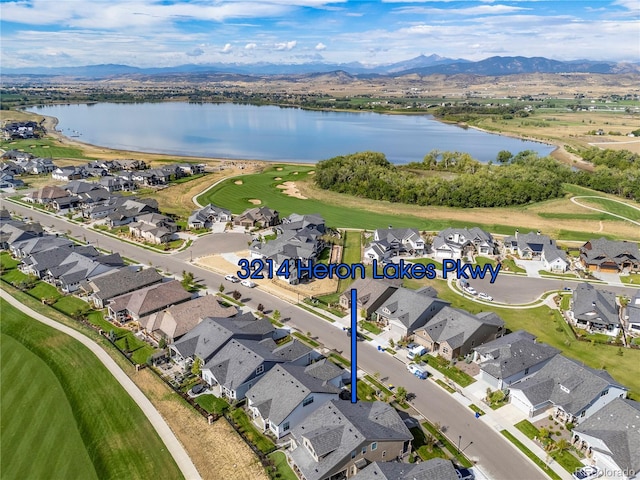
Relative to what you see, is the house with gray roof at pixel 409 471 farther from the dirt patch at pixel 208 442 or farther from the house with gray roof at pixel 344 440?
the dirt patch at pixel 208 442

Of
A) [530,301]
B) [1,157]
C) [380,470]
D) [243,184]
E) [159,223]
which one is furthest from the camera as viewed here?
[1,157]

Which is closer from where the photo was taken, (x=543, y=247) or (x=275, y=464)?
(x=275, y=464)

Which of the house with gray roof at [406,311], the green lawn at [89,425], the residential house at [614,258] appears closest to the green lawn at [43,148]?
the green lawn at [89,425]

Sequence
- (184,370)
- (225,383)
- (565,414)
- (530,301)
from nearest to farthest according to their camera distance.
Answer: (565,414) → (225,383) → (184,370) → (530,301)

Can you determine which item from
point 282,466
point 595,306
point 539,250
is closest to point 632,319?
point 595,306

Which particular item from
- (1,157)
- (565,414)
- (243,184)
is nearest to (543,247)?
(565,414)

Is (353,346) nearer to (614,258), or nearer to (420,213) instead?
(614,258)

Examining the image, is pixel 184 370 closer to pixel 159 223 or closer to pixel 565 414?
pixel 565 414
